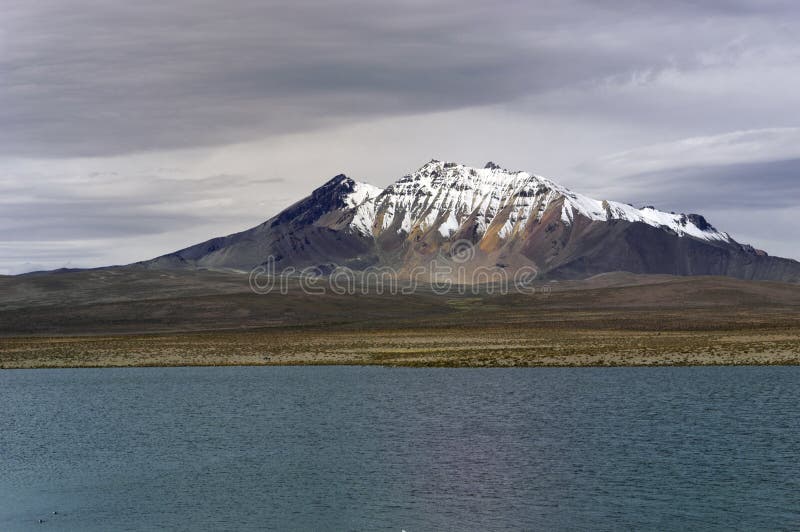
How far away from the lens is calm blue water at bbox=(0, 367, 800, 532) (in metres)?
28.1

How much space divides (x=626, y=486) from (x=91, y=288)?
182m

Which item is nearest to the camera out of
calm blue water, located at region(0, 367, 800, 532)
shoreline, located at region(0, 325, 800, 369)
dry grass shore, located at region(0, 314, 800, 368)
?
calm blue water, located at region(0, 367, 800, 532)

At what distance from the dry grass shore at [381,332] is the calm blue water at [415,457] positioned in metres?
18.4

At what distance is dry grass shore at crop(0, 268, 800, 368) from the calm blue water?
18.4 m

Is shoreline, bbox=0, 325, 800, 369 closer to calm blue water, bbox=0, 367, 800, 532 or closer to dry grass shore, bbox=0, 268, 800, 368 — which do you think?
dry grass shore, bbox=0, 268, 800, 368

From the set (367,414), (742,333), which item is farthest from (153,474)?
(742,333)

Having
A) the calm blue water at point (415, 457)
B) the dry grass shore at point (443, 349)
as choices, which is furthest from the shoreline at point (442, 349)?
the calm blue water at point (415, 457)

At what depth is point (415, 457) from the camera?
3584cm

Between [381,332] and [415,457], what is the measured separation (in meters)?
87.7

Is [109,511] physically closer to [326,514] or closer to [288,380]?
[326,514]

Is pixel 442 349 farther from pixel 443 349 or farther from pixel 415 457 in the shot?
pixel 415 457

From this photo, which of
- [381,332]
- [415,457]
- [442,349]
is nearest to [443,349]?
[442,349]

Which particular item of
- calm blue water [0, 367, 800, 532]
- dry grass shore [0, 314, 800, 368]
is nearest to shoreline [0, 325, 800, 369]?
dry grass shore [0, 314, 800, 368]

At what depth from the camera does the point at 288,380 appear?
2650 inches
